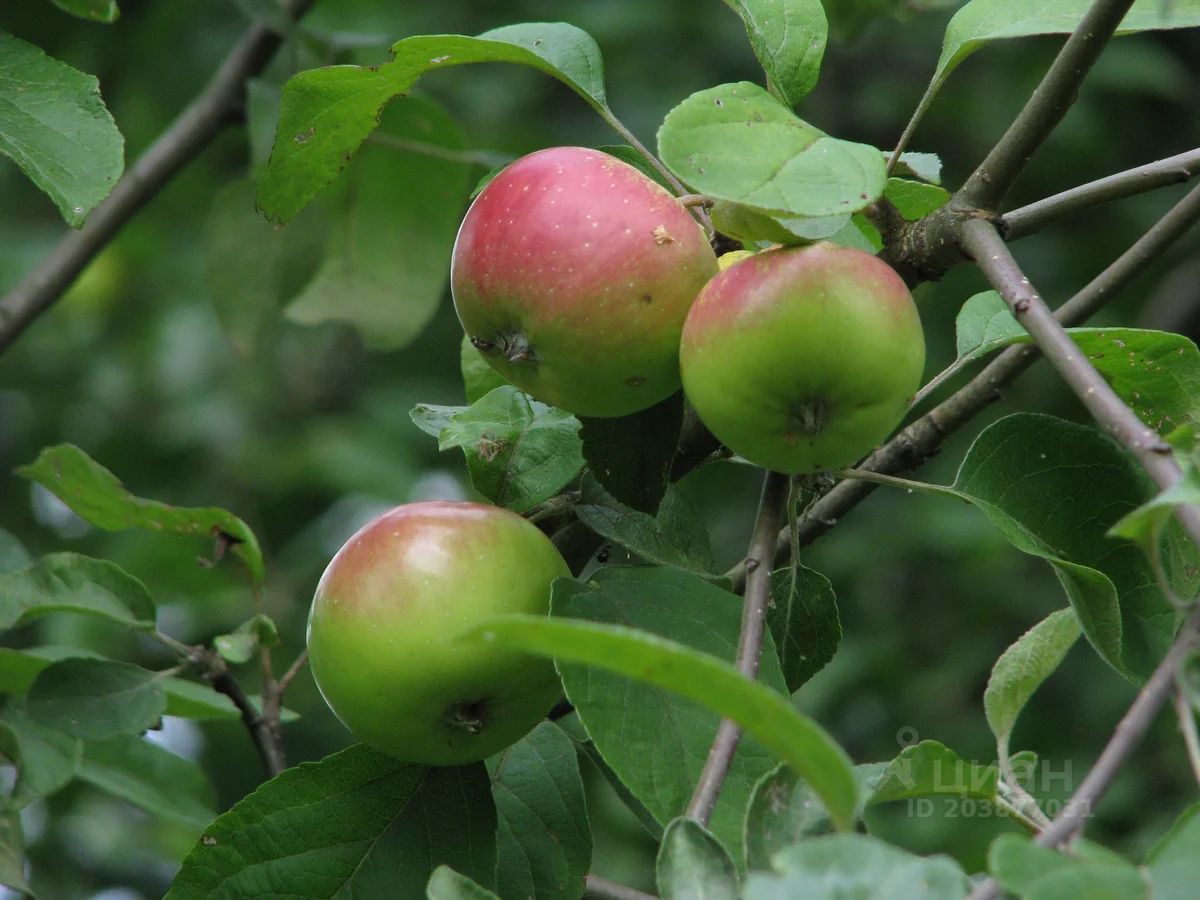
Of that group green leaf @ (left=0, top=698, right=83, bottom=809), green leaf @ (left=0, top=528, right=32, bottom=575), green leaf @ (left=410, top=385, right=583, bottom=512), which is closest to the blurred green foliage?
green leaf @ (left=0, top=528, right=32, bottom=575)

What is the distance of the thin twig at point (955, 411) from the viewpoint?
1.17 meters

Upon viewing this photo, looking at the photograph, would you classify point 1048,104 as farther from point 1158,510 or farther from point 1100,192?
point 1158,510

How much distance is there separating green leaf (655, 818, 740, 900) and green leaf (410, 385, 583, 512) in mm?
355

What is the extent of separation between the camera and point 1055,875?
21.8 inches

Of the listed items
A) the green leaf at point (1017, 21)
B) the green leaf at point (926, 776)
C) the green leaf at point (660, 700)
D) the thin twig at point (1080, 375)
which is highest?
the green leaf at point (1017, 21)

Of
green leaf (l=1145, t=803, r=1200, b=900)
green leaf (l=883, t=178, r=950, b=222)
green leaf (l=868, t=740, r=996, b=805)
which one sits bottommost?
green leaf (l=868, t=740, r=996, b=805)

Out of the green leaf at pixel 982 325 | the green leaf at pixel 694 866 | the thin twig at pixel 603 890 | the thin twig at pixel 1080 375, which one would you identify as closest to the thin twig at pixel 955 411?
the green leaf at pixel 982 325

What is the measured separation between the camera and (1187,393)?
958 millimetres

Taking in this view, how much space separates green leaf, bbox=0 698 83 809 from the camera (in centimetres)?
115

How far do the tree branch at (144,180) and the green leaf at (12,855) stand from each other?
0.63m

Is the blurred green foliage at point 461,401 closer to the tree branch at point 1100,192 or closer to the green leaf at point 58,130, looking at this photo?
the green leaf at point 58,130

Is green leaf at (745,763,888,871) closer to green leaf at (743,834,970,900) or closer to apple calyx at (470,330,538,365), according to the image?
green leaf at (743,834,970,900)

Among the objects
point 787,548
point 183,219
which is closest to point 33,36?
point 183,219

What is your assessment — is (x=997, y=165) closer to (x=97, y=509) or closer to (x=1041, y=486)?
(x=1041, y=486)
